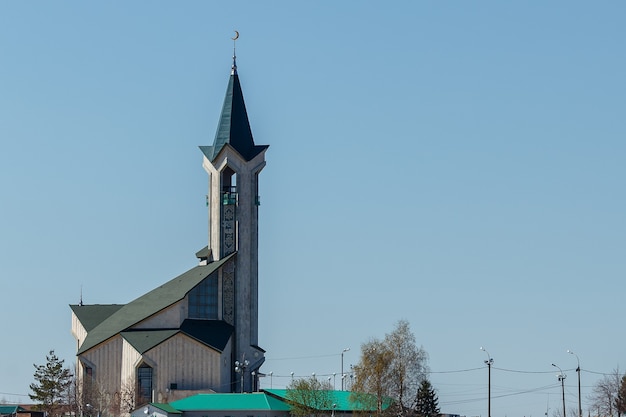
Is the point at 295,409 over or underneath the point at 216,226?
underneath

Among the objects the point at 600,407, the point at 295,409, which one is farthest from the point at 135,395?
the point at 600,407

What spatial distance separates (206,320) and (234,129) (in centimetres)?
1773

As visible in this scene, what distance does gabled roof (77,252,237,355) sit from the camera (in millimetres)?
105125

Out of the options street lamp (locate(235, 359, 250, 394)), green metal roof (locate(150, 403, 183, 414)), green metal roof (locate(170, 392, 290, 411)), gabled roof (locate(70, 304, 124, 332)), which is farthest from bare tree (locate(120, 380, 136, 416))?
gabled roof (locate(70, 304, 124, 332))

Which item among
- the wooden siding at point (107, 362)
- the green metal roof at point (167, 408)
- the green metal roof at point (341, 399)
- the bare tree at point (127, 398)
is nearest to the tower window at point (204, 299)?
the wooden siding at point (107, 362)

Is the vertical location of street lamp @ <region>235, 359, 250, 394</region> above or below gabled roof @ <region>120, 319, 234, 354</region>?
below

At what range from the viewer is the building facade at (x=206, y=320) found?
102 metres

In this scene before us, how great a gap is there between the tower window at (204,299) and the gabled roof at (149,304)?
2.27ft

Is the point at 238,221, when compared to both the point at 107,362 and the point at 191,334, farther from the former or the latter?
the point at 107,362

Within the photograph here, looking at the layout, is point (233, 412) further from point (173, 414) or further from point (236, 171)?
point (236, 171)

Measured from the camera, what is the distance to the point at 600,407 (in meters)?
109

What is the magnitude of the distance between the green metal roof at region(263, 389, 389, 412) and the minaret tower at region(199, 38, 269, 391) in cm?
833

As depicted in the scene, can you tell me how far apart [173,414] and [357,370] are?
14.1 metres

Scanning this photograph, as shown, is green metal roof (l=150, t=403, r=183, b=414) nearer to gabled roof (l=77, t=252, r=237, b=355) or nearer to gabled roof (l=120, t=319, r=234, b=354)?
gabled roof (l=120, t=319, r=234, b=354)
